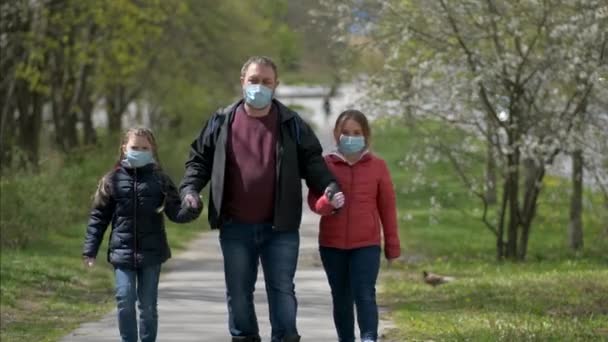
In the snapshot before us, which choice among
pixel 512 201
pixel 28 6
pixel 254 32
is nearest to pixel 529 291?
pixel 512 201

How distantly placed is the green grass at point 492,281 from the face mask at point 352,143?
5.88 ft

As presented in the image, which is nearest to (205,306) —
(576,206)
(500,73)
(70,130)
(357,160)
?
(357,160)

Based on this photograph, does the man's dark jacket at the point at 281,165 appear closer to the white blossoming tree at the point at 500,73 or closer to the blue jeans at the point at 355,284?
the blue jeans at the point at 355,284

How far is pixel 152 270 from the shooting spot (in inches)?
411

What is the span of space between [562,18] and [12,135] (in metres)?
17.0

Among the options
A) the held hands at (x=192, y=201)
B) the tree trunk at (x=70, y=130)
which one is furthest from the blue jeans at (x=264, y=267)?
the tree trunk at (x=70, y=130)

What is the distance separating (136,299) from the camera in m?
10.5

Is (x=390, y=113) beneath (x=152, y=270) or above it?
above

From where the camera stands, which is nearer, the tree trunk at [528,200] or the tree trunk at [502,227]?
the tree trunk at [528,200]

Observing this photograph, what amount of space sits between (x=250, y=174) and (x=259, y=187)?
3.9 inches

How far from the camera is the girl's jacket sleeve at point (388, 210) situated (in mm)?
10359

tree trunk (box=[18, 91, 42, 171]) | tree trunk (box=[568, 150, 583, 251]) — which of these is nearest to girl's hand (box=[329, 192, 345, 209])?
tree trunk (box=[568, 150, 583, 251])

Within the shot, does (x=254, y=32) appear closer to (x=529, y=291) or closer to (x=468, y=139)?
(x=468, y=139)

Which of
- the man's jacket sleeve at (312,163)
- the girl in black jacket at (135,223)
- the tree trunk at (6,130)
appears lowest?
the girl in black jacket at (135,223)
